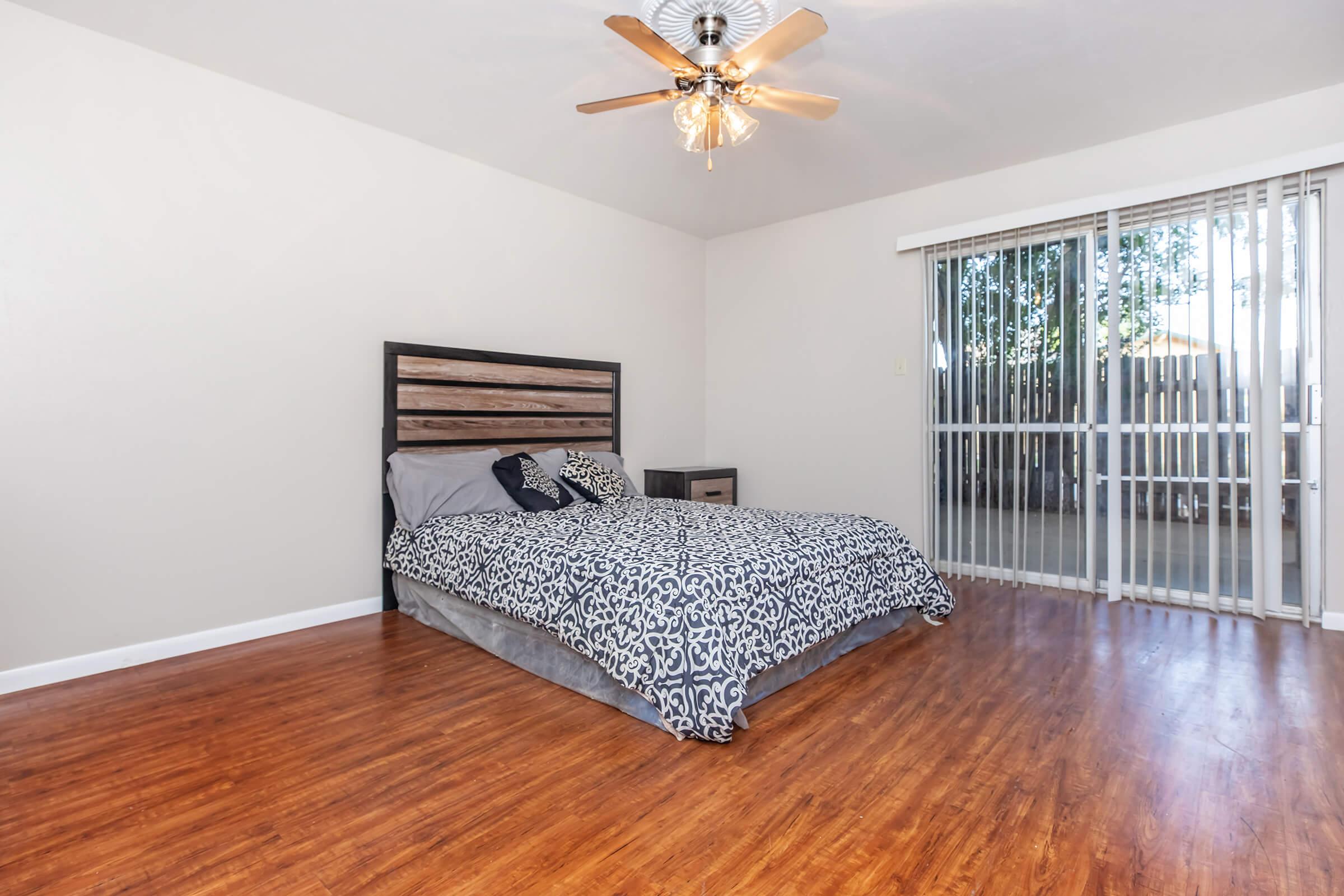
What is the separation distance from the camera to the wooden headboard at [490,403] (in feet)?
11.8

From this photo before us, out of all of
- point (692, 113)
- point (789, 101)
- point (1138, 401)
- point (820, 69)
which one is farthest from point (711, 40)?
point (1138, 401)

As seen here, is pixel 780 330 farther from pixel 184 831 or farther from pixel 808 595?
pixel 184 831

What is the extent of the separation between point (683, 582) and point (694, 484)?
8.63ft

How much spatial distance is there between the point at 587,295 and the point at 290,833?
3629mm

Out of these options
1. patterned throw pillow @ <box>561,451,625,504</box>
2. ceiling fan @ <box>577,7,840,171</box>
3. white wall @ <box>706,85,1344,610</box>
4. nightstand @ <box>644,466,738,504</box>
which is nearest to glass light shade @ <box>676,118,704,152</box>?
ceiling fan @ <box>577,7,840,171</box>

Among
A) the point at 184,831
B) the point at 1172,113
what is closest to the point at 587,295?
the point at 1172,113

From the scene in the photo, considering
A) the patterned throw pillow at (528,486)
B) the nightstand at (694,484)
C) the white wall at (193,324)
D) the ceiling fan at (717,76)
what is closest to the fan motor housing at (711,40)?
the ceiling fan at (717,76)

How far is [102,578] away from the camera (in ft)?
8.87

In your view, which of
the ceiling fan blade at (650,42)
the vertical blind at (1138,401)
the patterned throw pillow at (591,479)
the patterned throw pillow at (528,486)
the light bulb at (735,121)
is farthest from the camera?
the patterned throw pillow at (591,479)

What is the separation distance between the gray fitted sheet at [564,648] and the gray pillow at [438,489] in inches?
14.4

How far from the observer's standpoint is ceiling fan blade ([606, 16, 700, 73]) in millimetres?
2059

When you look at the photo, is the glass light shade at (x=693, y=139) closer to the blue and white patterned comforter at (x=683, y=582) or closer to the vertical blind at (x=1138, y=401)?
the blue and white patterned comforter at (x=683, y=582)

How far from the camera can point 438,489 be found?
11.3 ft

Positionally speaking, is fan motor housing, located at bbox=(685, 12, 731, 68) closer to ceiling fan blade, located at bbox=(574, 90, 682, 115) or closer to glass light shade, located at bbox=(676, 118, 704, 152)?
ceiling fan blade, located at bbox=(574, 90, 682, 115)
